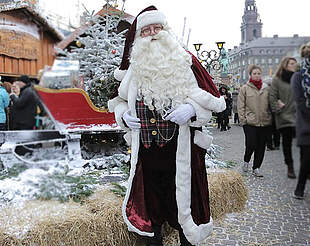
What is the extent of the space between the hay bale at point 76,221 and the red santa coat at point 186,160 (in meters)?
0.15

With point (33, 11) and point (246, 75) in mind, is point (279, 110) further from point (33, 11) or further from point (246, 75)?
point (33, 11)

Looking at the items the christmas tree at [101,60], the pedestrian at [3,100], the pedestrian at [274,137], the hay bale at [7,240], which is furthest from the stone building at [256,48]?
the christmas tree at [101,60]

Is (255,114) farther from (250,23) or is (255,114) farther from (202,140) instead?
(202,140)

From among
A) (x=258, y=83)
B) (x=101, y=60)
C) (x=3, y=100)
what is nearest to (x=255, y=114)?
(x=258, y=83)

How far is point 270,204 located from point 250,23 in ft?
2.02

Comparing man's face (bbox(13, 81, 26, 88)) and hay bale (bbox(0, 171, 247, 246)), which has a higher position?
man's face (bbox(13, 81, 26, 88))

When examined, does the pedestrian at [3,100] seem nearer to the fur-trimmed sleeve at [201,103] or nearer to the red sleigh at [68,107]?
the red sleigh at [68,107]

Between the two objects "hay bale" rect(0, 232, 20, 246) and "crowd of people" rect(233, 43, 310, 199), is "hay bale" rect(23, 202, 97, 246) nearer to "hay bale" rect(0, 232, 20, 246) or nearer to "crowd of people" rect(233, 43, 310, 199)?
"hay bale" rect(0, 232, 20, 246)

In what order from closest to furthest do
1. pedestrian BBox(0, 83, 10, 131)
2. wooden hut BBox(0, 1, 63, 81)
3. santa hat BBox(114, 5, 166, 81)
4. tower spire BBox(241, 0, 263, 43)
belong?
tower spire BBox(241, 0, 263, 43) → wooden hut BBox(0, 1, 63, 81) → pedestrian BBox(0, 83, 10, 131) → santa hat BBox(114, 5, 166, 81)

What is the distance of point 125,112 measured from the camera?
1.88 meters

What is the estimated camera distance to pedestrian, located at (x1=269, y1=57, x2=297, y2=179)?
0.64m

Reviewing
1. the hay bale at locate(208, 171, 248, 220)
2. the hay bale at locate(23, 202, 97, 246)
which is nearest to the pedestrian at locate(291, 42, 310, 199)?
the hay bale at locate(208, 171, 248, 220)

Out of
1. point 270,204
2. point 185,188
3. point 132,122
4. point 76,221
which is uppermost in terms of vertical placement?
point 132,122

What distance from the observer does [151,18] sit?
5.51 ft
